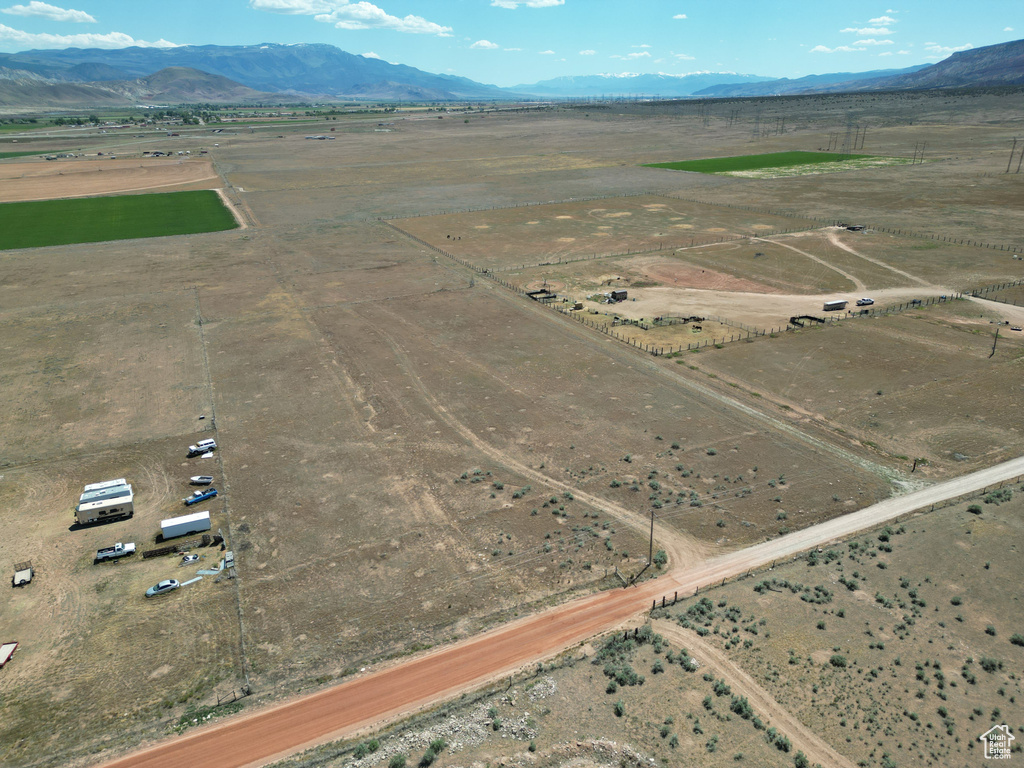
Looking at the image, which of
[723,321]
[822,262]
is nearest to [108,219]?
[723,321]

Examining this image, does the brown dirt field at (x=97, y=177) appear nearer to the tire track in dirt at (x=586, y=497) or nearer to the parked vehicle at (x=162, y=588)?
the tire track in dirt at (x=586, y=497)

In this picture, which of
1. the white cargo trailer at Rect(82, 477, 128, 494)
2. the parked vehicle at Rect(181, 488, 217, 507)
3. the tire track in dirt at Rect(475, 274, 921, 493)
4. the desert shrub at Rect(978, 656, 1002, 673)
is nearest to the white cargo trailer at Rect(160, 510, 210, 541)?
the parked vehicle at Rect(181, 488, 217, 507)

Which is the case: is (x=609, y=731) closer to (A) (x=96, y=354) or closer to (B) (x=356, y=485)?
(B) (x=356, y=485)

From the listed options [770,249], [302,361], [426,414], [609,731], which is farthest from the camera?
[770,249]

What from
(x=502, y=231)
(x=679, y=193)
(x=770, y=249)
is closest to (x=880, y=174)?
(x=679, y=193)

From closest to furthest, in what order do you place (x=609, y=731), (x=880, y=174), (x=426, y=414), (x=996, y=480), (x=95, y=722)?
(x=609, y=731), (x=95, y=722), (x=996, y=480), (x=426, y=414), (x=880, y=174)

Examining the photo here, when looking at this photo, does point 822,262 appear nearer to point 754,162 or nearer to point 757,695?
point 757,695
